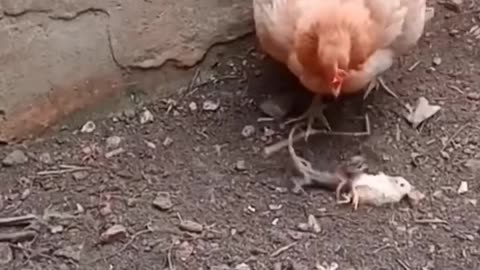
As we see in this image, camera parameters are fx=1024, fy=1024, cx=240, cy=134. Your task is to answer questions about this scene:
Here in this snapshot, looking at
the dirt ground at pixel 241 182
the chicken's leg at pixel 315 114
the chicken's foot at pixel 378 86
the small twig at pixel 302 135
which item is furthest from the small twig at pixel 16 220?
the chicken's foot at pixel 378 86

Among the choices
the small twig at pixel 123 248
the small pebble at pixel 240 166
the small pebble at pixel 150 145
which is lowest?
the small twig at pixel 123 248

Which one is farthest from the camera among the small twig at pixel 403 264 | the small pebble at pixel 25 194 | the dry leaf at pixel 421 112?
the dry leaf at pixel 421 112

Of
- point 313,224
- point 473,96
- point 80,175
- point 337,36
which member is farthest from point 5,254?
point 473,96

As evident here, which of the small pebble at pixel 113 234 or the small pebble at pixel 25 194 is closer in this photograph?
the small pebble at pixel 113 234

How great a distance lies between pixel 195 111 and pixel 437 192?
713 mm

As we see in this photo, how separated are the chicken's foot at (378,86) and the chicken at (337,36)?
0.13 metres

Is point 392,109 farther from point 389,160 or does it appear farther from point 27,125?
point 27,125

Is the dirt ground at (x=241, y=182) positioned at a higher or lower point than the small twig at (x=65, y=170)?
lower

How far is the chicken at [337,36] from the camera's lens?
8.57ft

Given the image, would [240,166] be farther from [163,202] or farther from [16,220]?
[16,220]

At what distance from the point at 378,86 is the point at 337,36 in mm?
406

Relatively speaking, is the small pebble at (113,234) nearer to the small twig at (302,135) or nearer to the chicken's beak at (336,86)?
the small twig at (302,135)

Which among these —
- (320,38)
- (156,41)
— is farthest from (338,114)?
(156,41)

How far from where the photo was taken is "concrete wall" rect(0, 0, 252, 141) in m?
2.68
